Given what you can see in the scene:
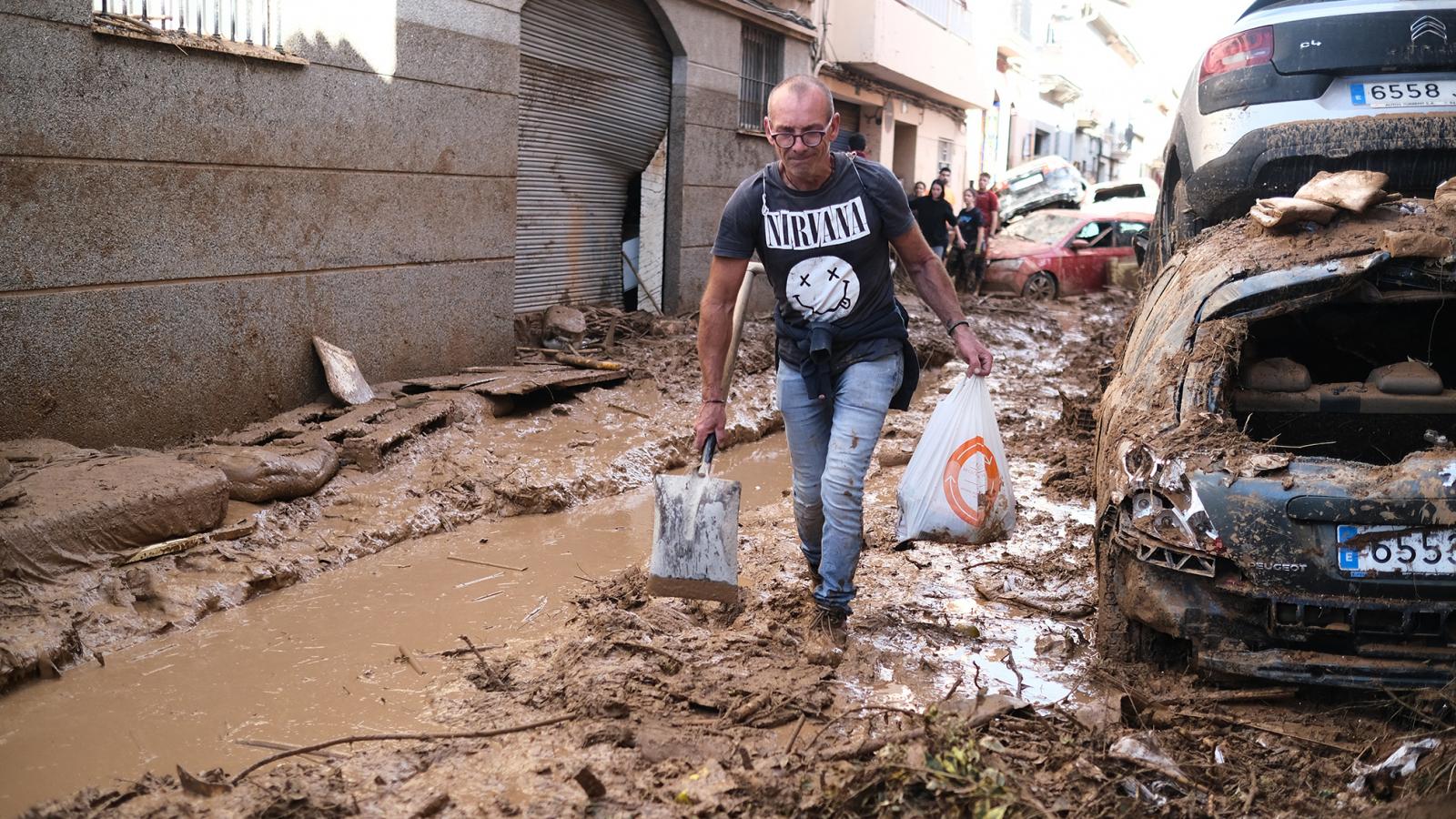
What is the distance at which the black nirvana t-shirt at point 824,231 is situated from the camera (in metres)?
4.23

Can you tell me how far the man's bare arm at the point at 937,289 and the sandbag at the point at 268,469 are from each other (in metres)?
3.24

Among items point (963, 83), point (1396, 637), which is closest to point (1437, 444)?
point (1396, 637)

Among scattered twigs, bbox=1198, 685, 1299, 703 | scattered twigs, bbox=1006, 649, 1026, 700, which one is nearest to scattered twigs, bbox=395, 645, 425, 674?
scattered twigs, bbox=1006, 649, 1026, 700

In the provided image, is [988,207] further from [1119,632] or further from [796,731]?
[796,731]

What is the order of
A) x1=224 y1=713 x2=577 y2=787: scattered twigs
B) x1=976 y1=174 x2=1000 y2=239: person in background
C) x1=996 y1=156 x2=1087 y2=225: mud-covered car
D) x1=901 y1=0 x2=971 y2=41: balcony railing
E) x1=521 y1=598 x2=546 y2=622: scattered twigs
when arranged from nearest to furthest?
x1=224 y1=713 x2=577 y2=787: scattered twigs
x1=521 y1=598 x2=546 y2=622: scattered twigs
x1=976 y1=174 x2=1000 y2=239: person in background
x1=901 y1=0 x2=971 y2=41: balcony railing
x1=996 y1=156 x2=1087 y2=225: mud-covered car

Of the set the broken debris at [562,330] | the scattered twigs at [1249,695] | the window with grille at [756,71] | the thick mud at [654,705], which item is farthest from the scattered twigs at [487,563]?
the window with grille at [756,71]

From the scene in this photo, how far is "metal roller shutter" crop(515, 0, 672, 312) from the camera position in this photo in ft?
33.6

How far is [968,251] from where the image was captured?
18.7 metres

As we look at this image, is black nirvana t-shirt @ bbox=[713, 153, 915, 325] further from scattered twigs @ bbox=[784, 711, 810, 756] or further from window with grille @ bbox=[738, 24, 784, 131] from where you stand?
window with grille @ bbox=[738, 24, 784, 131]

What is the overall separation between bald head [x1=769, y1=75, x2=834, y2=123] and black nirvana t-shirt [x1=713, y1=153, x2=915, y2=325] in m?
0.25

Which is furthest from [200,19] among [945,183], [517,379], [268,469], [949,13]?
[949,13]

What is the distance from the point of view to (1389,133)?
6.02 meters

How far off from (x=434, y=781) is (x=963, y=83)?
75.5 feet

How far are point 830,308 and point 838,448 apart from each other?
0.49 m
